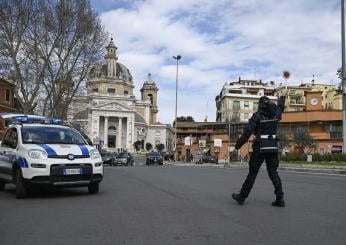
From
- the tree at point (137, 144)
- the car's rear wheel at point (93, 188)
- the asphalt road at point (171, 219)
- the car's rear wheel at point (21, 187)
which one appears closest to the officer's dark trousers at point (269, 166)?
the asphalt road at point (171, 219)

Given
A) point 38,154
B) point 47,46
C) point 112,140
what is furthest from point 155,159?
point 112,140

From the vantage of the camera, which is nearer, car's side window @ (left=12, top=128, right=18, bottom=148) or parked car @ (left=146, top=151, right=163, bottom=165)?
car's side window @ (left=12, top=128, right=18, bottom=148)

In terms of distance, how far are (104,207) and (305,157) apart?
91.6 feet

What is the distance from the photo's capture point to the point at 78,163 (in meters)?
9.92

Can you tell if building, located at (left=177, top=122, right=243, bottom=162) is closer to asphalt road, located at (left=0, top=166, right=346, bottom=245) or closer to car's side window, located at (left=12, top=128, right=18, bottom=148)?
car's side window, located at (left=12, top=128, right=18, bottom=148)

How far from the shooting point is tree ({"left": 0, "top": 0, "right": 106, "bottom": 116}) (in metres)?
36.7

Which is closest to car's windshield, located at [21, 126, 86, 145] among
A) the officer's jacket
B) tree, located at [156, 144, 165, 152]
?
the officer's jacket

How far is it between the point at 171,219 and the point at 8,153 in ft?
18.2

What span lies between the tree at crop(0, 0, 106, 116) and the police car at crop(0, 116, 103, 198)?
90.2 ft

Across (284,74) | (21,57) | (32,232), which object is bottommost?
(32,232)

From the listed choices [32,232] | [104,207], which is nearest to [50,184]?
[104,207]

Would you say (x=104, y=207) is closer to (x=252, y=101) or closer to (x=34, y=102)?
(x=34, y=102)

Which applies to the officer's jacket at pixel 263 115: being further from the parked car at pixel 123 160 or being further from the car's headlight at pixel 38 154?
the parked car at pixel 123 160

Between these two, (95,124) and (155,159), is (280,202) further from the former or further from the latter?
A: (95,124)
